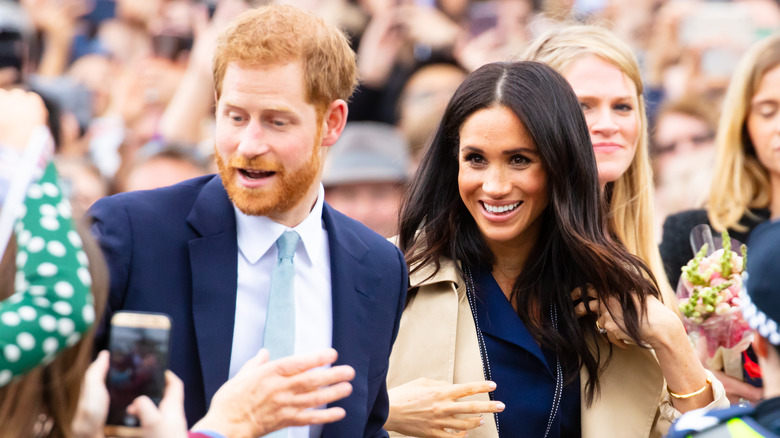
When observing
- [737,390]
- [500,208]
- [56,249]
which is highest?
[500,208]

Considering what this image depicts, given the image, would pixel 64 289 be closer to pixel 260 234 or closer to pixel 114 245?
pixel 114 245

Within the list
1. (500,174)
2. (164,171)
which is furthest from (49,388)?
(164,171)

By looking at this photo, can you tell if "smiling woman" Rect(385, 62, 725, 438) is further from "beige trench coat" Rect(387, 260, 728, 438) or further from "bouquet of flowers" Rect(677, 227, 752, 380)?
"bouquet of flowers" Rect(677, 227, 752, 380)

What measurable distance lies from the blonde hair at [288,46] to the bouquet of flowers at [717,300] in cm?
171

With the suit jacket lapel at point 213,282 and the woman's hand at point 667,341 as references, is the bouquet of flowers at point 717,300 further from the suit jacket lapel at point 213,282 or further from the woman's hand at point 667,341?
the suit jacket lapel at point 213,282

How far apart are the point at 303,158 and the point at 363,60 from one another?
5.16 metres

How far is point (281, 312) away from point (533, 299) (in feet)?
3.99

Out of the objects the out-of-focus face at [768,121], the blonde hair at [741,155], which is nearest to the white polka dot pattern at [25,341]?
the blonde hair at [741,155]

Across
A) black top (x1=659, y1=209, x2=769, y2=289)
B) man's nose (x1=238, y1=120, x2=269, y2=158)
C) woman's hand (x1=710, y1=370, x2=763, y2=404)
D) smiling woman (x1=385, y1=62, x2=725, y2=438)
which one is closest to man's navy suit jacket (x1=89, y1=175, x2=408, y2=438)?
man's nose (x1=238, y1=120, x2=269, y2=158)

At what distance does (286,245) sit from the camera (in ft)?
10.8

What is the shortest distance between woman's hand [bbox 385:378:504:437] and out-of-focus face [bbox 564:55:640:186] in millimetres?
1325

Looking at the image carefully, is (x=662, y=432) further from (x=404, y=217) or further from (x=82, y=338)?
(x=82, y=338)

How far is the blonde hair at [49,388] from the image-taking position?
7.44 ft

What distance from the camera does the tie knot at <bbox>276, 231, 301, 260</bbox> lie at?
327 centimetres
